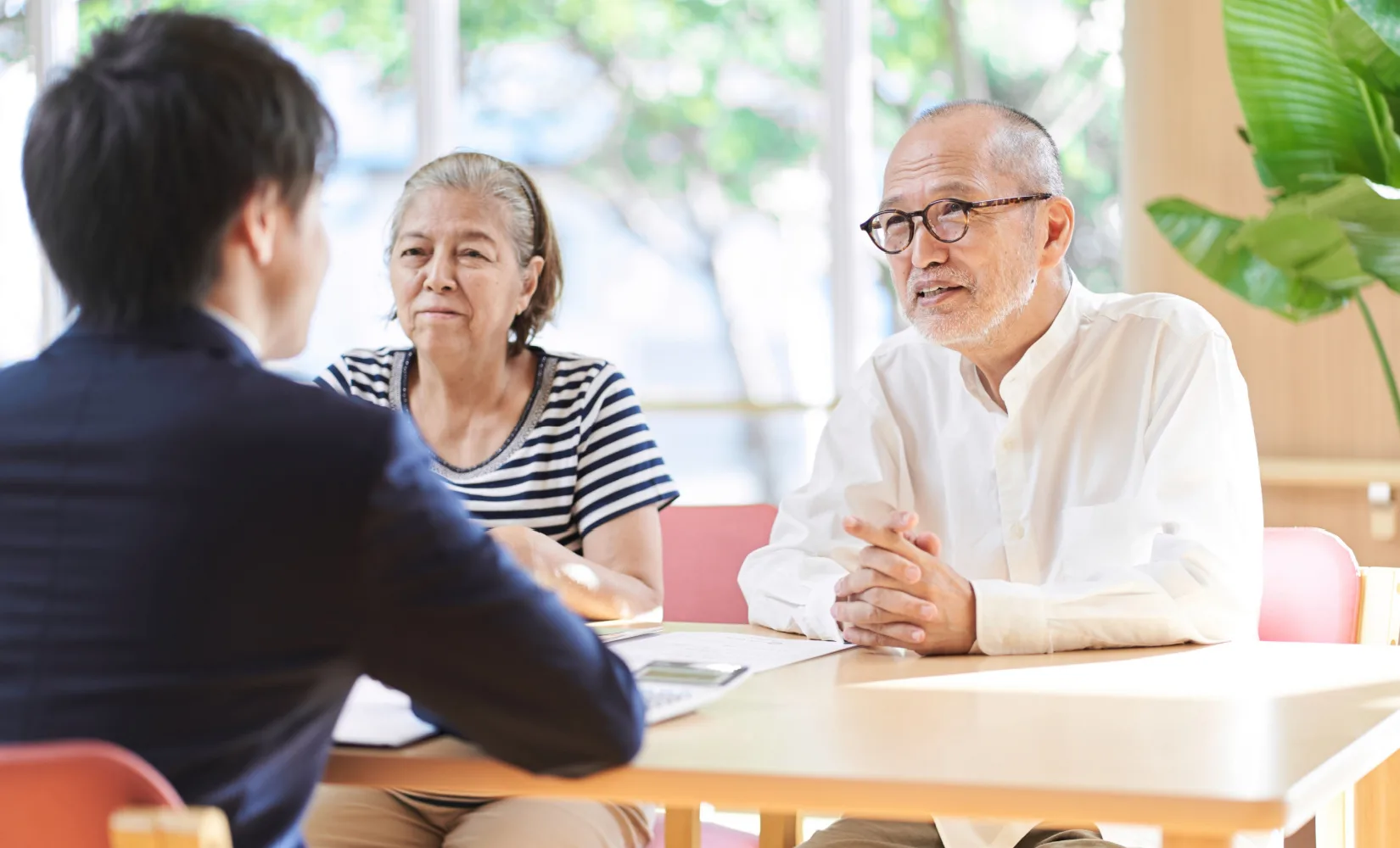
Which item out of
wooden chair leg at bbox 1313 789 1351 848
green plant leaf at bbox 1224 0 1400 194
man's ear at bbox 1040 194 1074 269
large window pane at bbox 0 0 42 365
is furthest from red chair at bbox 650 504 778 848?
large window pane at bbox 0 0 42 365

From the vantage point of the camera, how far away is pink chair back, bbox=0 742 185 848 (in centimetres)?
76

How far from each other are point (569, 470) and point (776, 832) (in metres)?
0.63

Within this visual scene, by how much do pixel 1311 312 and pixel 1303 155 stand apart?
322 mm

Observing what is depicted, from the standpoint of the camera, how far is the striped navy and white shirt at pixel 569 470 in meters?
2.09

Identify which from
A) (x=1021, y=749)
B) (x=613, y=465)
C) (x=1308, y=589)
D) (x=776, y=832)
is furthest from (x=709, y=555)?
(x=1021, y=749)

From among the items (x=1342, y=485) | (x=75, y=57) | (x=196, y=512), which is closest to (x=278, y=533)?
(x=196, y=512)

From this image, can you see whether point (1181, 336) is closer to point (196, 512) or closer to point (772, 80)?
point (196, 512)

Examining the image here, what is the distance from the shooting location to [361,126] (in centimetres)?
471

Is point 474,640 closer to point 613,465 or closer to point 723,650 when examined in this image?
point 723,650

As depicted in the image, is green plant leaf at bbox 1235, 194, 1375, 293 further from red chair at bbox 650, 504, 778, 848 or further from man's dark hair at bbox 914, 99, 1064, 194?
red chair at bbox 650, 504, 778, 848

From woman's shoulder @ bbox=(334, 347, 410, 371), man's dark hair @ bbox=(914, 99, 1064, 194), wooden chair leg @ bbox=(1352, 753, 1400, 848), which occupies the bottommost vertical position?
wooden chair leg @ bbox=(1352, 753, 1400, 848)

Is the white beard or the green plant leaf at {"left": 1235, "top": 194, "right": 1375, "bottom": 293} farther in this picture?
the green plant leaf at {"left": 1235, "top": 194, "right": 1375, "bottom": 293}

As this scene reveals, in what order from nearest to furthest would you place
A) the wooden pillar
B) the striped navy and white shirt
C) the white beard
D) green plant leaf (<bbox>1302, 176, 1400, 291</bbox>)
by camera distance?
the white beard
the striped navy and white shirt
green plant leaf (<bbox>1302, 176, 1400, 291</bbox>)
the wooden pillar

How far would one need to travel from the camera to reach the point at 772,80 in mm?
4387
